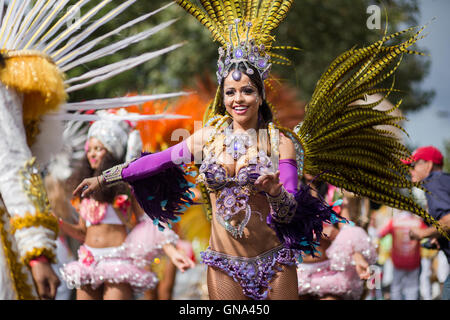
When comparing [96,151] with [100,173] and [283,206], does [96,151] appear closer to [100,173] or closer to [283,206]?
[100,173]

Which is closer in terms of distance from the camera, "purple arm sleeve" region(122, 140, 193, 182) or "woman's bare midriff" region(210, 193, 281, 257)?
"woman's bare midriff" region(210, 193, 281, 257)

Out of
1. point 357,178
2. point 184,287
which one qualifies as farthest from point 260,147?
point 184,287

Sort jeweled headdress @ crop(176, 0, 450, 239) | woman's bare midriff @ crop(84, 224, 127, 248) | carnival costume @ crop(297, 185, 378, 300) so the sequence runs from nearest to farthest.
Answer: jeweled headdress @ crop(176, 0, 450, 239)
carnival costume @ crop(297, 185, 378, 300)
woman's bare midriff @ crop(84, 224, 127, 248)

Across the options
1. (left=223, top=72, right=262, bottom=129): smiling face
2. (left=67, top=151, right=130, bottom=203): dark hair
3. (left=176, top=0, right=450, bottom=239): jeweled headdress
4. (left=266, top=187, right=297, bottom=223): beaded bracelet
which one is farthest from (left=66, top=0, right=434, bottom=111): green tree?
(left=266, top=187, right=297, bottom=223): beaded bracelet

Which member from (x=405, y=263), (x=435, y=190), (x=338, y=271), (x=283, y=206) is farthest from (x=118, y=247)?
(x=405, y=263)

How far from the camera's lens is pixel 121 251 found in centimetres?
636

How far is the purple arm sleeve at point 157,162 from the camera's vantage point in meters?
3.93

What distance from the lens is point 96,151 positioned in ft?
21.1

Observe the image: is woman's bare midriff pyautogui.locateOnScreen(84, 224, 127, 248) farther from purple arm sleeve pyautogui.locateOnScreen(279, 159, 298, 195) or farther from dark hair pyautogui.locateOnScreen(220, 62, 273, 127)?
purple arm sleeve pyautogui.locateOnScreen(279, 159, 298, 195)

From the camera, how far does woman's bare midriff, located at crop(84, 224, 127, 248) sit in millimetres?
6359

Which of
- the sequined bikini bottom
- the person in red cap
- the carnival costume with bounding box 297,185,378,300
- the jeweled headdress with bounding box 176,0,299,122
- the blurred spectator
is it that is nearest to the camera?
the sequined bikini bottom

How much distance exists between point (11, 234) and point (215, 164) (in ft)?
3.89

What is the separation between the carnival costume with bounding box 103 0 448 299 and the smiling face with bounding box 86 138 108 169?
2.26 meters

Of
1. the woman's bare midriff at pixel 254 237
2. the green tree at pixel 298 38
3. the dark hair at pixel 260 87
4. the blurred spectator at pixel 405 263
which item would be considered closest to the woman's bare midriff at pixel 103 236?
the woman's bare midriff at pixel 254 237
